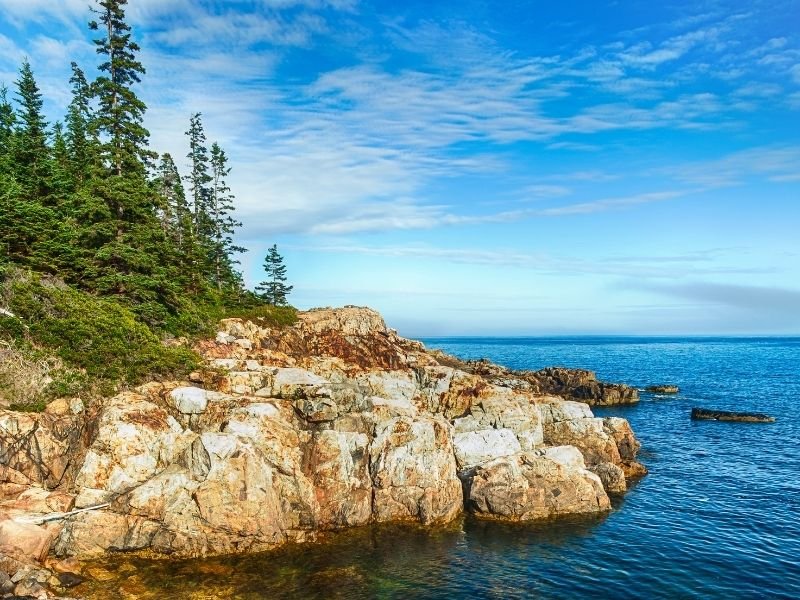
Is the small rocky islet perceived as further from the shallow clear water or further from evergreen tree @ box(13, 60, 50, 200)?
evergreen tree @ box(13, 60, 50, 200)

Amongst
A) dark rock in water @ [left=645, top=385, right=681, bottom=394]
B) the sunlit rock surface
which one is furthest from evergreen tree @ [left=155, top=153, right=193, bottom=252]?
dark rock in water @ [left=645, top=385, right=681, bottom=394]

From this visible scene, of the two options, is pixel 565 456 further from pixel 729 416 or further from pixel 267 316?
pixel 729 416

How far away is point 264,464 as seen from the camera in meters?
29.2

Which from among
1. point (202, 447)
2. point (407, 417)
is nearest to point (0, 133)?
point (202, 447)

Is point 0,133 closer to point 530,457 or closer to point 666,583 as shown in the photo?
point 530,457

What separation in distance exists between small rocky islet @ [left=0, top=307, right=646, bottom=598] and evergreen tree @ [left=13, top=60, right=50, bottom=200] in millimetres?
20166

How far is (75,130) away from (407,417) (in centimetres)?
5723

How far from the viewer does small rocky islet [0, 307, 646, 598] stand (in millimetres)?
25828

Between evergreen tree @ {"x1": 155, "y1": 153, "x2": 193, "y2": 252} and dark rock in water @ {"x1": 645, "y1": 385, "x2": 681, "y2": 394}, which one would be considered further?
dark rock in water @ {"x1": 645, "y1": 385, "x2": 681, "y2": 394}

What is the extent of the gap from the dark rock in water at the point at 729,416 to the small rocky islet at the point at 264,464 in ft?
97.3

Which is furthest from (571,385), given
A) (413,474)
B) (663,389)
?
(413,474)

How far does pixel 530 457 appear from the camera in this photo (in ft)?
116

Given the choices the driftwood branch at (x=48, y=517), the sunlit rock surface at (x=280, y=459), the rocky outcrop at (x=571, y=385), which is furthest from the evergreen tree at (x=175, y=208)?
the rocky outcrop at (x=571, y=385)

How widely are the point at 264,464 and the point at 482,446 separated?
16697 mm
